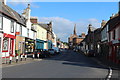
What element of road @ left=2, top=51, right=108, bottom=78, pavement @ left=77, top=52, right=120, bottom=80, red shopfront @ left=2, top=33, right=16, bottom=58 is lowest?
pavement @ left=77, top=52, right=120, bottom=80

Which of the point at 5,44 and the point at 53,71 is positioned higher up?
the point at 5,44

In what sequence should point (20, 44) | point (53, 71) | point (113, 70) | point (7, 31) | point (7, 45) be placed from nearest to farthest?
point (53, 71)
point (113, 70)
point (7, 31)
point (7, 45)
point (20, 44)

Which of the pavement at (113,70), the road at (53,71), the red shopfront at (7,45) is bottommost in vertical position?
the pavement at (113,70)

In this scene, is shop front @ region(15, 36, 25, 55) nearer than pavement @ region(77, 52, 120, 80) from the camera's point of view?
No

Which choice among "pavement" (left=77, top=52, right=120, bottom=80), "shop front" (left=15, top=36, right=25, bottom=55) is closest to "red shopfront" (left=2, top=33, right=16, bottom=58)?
"shop front" (left=15, top=36, right=25, bottom=55)

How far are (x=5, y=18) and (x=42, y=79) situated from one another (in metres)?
16.1

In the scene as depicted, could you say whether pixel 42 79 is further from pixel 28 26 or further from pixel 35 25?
pixel 35 25

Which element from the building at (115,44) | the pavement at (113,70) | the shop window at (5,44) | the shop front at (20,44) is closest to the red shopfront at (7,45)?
the shop window at (5,44)

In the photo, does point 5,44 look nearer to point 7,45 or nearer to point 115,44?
point 7,45

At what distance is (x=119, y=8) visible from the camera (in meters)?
31.9

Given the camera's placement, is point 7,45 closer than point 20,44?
Yes

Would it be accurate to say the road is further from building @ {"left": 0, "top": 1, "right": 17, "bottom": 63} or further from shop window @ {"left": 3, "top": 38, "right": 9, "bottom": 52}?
shop window @ {"left": 3, "top": 38, "right": 9, "bottom": 52}

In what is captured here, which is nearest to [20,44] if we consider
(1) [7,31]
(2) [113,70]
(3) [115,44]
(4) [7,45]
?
(4) [7,45]

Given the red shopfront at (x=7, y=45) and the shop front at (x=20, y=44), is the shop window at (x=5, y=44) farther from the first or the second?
the shop front at (x=20, y=44)
